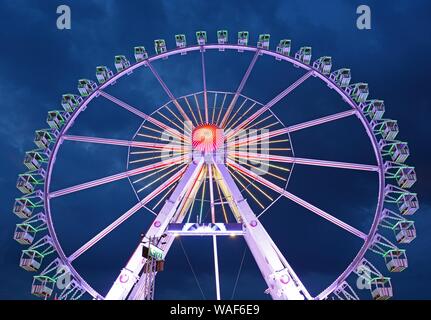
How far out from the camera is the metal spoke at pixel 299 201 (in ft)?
63.3

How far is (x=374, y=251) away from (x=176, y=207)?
8580mm

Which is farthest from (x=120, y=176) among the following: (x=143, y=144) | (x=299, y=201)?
(x=299, y=201)

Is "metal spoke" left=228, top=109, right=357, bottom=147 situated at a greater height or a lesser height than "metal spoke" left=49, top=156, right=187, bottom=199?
greater

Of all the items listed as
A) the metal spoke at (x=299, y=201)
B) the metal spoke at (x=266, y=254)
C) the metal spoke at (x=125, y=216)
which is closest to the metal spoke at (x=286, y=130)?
the metal spoke at (x=299, y=201)

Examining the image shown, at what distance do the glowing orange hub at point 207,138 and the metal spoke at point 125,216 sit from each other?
133 centimetres

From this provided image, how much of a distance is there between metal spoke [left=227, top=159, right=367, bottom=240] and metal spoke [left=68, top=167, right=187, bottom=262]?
274 cm

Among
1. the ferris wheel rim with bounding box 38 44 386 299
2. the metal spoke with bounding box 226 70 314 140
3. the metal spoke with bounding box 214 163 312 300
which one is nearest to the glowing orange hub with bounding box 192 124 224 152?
the metal spoke with bounding box 226 70 314 140

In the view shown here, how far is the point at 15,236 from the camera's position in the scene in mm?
19969

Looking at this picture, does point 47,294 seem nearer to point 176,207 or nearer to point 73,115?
point 176,207

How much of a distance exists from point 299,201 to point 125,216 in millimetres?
7796

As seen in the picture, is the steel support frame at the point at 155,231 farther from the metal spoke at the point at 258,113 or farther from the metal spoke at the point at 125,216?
the metal spoke at the point at 258,113

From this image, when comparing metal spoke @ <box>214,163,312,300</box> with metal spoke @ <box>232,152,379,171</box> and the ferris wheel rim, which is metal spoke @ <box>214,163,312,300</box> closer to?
metal spoke @ <box>232,152,379,171</box>

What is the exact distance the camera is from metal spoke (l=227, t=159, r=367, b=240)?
19297 mm
